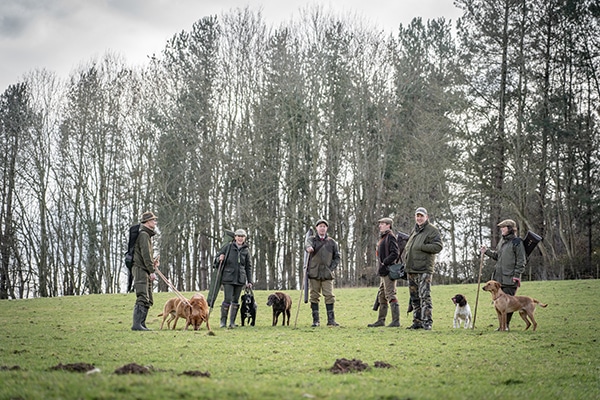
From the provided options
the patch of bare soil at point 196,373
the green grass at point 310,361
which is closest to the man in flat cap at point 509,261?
the green grass at point 310,361

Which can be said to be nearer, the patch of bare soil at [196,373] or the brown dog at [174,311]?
the patch of bare soil at [196,373]

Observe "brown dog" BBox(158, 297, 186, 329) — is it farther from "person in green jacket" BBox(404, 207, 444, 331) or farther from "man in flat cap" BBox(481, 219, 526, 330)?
"man in flat cap" BBox(481, 219, 526, 330)

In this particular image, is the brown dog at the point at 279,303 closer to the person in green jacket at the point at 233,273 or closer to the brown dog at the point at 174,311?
the person in green jacket at the point at 233,273

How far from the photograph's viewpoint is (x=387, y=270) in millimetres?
14047

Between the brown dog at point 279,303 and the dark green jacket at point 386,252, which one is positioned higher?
the dark green jacket at point 386,252

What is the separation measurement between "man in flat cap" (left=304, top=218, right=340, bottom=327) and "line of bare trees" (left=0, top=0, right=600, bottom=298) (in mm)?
20227

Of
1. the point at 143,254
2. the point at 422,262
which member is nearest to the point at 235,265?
the point at 143,254

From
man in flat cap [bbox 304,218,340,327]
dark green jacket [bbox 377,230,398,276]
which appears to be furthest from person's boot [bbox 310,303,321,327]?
dark green jacket [bbox 377,230,398,276]

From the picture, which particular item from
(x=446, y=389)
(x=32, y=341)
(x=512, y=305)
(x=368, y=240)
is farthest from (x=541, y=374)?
(x=368, y=240)

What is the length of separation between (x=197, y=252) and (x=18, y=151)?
13.4m

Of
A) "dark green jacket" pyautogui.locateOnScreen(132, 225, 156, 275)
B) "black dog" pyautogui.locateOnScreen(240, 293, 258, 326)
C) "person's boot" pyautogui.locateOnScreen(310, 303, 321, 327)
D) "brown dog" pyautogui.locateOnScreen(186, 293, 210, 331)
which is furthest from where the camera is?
"black dog" pyautogui.locateOnScreen(240, 293, 258, 326)

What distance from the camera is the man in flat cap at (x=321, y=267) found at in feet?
47.5

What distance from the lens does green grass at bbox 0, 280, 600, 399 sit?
19.4 ft

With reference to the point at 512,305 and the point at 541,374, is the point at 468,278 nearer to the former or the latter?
the point at 512,305
